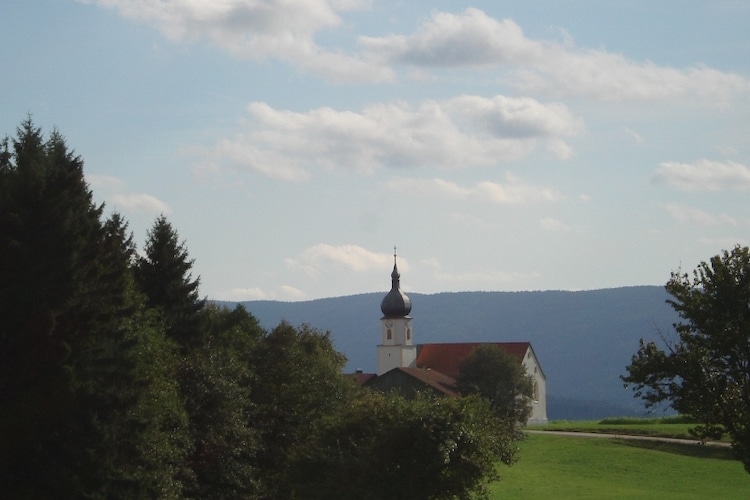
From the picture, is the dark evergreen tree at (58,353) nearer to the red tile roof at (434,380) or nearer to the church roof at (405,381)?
the red tile roof at (434,380)

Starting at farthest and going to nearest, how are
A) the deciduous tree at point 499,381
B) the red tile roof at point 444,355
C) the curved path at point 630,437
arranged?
the red tile roof at point 444,355
the deciduous tree at point 499,381
the curved path at point 630,437

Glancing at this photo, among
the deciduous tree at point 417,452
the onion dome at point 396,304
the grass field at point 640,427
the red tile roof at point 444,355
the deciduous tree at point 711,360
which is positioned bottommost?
the grass field at point 640,427

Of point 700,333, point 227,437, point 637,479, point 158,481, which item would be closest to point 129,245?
point 227,437

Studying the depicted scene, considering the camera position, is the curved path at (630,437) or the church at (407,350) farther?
the church at (407,350)

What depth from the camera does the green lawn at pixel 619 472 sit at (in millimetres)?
56031

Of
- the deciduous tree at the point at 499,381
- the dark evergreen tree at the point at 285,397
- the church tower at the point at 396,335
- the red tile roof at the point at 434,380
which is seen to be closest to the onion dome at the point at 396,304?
the church tower at the point at 396,335

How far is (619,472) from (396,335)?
7777cm

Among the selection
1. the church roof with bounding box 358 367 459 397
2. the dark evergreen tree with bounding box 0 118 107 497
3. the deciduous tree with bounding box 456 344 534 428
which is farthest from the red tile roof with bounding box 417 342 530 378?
the dark evergreen tree with bounding box 0 118 107 497

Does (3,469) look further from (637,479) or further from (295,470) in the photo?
(637,479)

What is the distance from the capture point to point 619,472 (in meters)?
65.6

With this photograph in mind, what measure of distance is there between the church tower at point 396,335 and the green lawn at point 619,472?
60001 millimetres

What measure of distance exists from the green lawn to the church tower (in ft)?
197

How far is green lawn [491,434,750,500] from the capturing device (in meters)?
56.0

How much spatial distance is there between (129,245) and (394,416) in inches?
650
